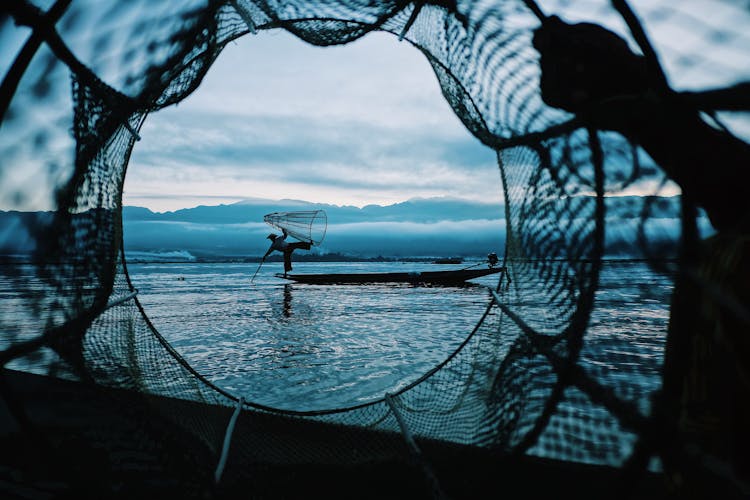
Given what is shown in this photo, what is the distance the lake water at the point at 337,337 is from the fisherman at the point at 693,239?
0.28 meters

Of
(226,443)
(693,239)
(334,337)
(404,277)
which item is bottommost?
(334,337)

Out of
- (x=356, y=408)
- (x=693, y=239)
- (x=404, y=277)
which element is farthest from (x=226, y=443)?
(x=404, y=277)

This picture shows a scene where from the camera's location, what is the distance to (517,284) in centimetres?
321

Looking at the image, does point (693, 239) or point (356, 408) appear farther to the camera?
point (356, 408)

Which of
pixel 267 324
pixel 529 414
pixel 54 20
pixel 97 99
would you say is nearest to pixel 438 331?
pixel 267 324

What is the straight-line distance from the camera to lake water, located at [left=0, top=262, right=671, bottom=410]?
600cm

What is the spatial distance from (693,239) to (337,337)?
9491 millimetres

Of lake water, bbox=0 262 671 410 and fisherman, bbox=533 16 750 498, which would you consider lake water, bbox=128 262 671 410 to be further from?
fisherman, bbox=533 16 750 498

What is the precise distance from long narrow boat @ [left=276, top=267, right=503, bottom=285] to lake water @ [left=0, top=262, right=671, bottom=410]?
312 inches

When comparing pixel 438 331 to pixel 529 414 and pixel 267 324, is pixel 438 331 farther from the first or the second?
Result: pixel 529 414

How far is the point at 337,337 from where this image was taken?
10242 millimetres

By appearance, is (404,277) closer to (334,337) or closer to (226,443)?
(334,337)

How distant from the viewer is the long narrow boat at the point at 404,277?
85.2ft

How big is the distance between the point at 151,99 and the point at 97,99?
1.93 feet
